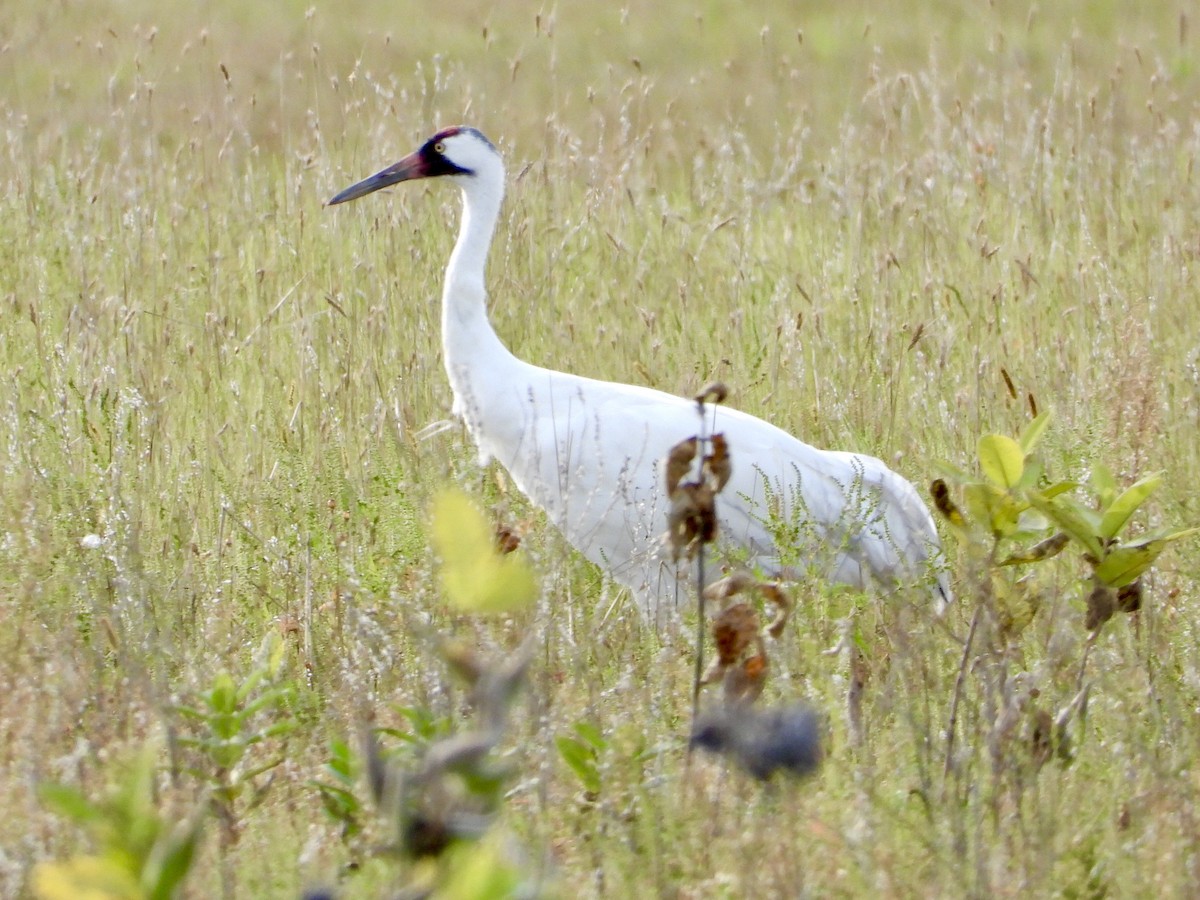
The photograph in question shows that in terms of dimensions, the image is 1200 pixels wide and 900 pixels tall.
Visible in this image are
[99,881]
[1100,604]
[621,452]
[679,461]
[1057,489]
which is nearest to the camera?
[99,881]

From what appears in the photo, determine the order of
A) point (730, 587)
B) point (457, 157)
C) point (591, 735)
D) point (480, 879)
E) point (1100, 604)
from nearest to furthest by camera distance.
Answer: point (480, 879), point (730, 587), point (591, 735), point (1100, 604), point (457, 157)

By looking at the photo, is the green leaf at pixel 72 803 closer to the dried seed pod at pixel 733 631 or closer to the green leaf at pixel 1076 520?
the dried seed pod at pixel 733 631

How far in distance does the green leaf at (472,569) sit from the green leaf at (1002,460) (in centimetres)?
134

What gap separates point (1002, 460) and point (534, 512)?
2096 millimetres

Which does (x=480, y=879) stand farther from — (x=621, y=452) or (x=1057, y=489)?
(x=621, y=452)

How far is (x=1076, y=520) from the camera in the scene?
8.38 feet

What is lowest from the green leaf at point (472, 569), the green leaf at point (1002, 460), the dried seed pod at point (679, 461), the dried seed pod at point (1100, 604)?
the dried seed pod at point (1100, 604)

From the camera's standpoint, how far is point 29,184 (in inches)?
205

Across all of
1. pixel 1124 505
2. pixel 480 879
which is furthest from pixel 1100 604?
pixel 480 879

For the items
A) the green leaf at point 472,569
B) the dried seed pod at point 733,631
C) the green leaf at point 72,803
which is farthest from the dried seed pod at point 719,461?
the green leaf at point 72,803

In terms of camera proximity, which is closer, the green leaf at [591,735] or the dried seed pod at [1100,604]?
the green leaf at [591,735]

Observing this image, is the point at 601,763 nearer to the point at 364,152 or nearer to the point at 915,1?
the point at 364,152

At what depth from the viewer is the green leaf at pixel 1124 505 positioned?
2.45 metres

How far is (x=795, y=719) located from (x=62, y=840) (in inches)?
47.0
